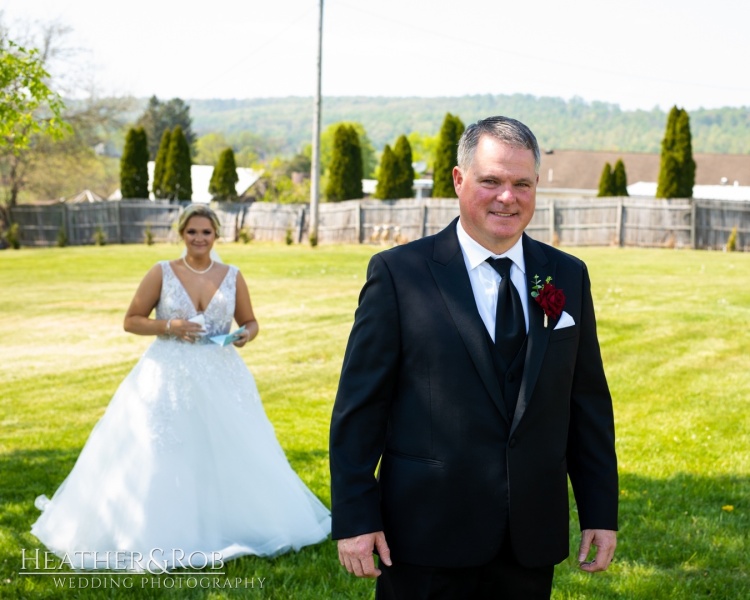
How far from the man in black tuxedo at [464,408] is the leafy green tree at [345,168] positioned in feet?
121

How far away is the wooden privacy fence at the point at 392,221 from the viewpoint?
34.3 meters

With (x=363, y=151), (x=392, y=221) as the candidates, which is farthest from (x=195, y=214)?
(x=363, y=151)

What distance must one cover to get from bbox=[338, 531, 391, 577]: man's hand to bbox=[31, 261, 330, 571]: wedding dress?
3184mm

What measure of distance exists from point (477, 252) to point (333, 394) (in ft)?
30.6

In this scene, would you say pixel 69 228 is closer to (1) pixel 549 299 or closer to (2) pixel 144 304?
(2) pixel 144 304

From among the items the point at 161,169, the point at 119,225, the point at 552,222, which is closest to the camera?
the point at 552,222

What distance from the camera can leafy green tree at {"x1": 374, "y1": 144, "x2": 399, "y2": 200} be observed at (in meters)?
38.6

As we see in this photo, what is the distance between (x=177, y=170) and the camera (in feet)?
146

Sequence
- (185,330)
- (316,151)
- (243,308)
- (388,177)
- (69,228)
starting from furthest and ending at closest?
(69,228) → (388,177) → (316,151) → (243,308) → (185,330)

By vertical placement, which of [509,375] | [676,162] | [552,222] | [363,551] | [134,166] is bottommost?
[552,222]

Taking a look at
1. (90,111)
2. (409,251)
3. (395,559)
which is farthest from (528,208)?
(90,111)

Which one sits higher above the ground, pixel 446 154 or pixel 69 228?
pixel 446 154

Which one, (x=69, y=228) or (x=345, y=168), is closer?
(x=345, y=168)

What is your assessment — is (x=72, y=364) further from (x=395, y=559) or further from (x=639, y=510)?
(x=395, y=559)
